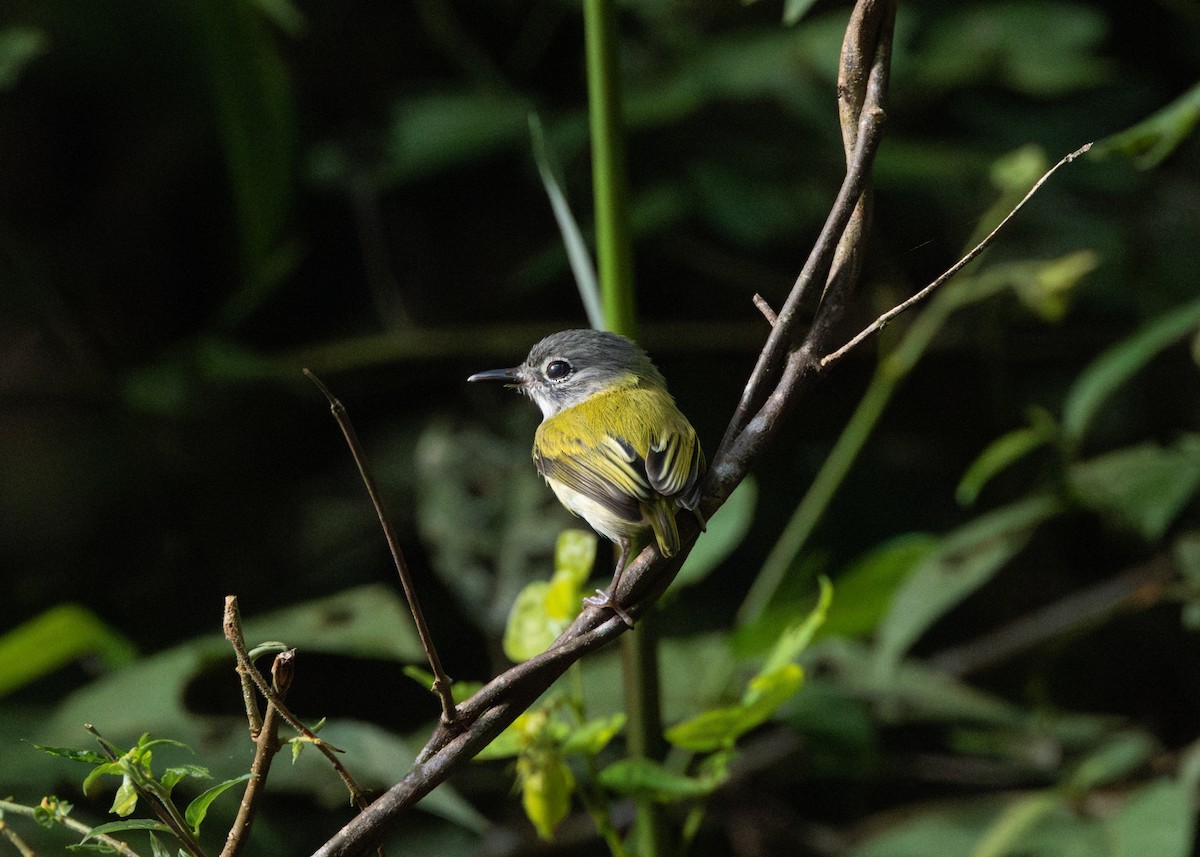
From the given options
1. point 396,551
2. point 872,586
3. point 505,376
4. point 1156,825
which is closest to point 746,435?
point 396,551

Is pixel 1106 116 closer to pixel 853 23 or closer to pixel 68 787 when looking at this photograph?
pixel 853 23

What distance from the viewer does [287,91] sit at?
10.4 ft

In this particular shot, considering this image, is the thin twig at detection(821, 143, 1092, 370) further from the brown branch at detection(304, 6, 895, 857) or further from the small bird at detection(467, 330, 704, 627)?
the small bird at detection(467, 330, 704, 627)

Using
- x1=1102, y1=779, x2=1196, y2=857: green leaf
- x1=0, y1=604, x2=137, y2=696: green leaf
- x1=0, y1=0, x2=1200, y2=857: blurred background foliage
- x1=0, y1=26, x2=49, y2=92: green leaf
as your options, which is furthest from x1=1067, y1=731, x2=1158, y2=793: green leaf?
x1=0, y1=26, x2=49, y2=92: green leaf

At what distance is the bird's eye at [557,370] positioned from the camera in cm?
232

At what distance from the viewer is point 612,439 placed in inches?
72.2

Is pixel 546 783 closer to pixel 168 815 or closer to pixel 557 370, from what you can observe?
pixel 168 815

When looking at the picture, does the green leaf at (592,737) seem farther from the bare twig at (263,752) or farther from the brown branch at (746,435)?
the bare twig at (263,752)

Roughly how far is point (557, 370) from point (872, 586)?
2.38 ft

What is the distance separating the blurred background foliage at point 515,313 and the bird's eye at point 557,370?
534 mm

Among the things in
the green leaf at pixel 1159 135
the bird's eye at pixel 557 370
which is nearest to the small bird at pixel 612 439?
the bird's eye at pixel 557 370

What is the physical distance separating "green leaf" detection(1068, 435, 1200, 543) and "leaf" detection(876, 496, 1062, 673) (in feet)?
0.35

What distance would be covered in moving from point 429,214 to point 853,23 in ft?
9.37

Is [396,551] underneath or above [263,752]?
above
